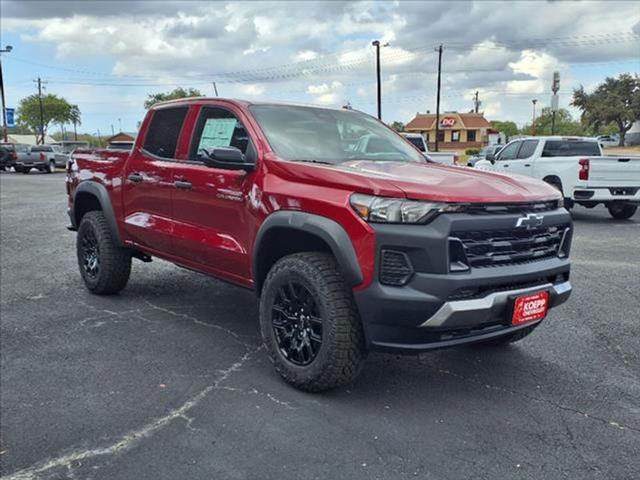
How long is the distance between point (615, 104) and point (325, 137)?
225 feet

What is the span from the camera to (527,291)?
3.41 meters

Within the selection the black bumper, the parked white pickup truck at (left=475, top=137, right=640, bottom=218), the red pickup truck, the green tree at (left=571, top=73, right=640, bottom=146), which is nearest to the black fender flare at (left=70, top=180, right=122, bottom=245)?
the red pickup truck

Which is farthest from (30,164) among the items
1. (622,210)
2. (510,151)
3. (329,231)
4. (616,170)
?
(329,231)

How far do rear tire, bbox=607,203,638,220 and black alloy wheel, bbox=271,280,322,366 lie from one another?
34.8 feet

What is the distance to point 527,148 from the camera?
13555 mm

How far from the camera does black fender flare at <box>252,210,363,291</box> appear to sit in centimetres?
327

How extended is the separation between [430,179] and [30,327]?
3.70 metres

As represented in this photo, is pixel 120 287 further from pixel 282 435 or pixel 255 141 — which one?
pixel 282 435

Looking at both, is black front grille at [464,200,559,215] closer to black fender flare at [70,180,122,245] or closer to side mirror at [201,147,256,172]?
side mirror at [201,147,256,172]

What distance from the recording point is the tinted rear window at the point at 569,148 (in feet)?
42.8

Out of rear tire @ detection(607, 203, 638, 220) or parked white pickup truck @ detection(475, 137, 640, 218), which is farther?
rear tire @ detection(607, 203, 638, 220)

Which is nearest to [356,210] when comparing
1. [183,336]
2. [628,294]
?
[183,336]

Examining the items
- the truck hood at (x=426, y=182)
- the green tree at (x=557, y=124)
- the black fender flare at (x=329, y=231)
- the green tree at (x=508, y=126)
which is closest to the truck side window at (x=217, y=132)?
the truck hood at (x=426, y=182)

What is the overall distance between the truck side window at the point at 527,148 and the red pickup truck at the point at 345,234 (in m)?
9.34
